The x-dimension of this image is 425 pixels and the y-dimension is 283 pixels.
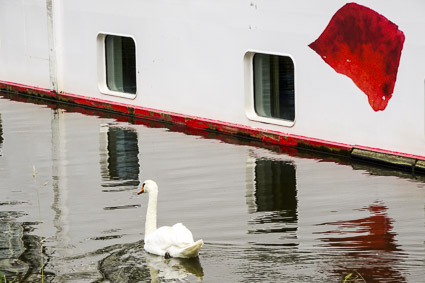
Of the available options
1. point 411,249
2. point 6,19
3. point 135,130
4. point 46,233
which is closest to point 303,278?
point 411,249

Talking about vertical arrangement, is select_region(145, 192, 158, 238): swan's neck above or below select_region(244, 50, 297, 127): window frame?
below

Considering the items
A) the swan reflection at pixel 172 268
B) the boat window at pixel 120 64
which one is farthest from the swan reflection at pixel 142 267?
the boat window at pixel 120 64

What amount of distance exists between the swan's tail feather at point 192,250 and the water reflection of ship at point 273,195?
4.17 ft

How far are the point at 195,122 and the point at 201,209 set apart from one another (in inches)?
205

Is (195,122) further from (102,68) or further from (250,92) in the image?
(102,68)

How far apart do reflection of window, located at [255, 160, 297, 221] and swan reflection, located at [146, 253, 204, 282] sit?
1.97 m

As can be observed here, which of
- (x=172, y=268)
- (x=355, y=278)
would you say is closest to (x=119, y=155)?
(x=172, y=268)

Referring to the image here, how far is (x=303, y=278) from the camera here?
37.2 ft

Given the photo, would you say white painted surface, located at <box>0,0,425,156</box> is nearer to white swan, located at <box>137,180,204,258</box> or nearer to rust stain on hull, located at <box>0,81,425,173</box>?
rust stain on hull, located at <box>0,81,425,173</box>

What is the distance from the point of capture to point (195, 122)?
62.8 feet

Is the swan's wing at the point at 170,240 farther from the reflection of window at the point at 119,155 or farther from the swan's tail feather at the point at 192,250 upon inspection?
the reflection of window at the point at 119,155

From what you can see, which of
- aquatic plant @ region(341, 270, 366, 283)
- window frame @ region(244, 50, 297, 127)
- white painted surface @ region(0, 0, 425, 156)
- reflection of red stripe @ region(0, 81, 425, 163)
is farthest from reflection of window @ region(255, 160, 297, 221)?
aquatic plant @ region(341, 270, 366, 283)

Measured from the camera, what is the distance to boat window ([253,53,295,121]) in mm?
17984

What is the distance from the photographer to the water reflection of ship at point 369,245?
1151 centimetres
